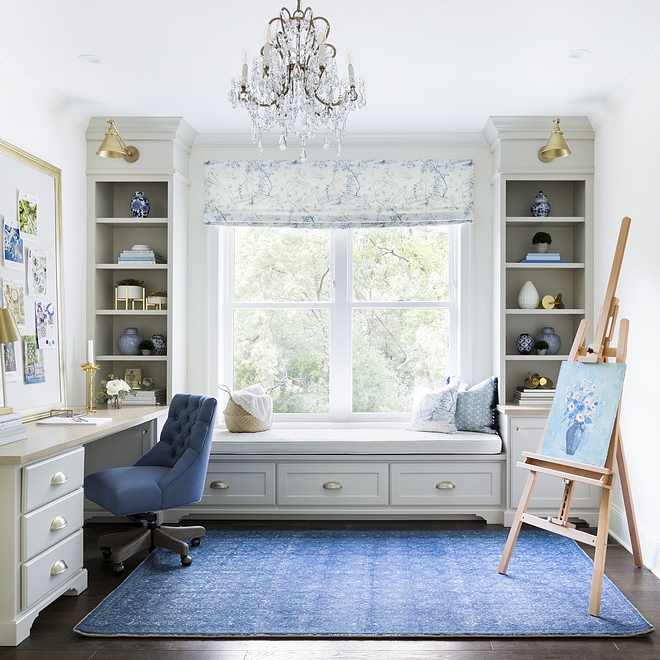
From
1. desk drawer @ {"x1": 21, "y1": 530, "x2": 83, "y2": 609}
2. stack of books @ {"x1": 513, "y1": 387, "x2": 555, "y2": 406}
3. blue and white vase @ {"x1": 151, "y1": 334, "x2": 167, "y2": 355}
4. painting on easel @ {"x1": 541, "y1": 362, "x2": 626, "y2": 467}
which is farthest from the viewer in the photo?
blue and white vase @ {"x1": 151, "y1": 334, "x2": 167, "y2": 355}

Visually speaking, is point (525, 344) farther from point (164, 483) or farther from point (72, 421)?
point (72, 421)

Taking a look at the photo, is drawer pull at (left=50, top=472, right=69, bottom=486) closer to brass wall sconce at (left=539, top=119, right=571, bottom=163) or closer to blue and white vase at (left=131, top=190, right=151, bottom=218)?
blue and white vase at (left=131, top=190, right=151, bottom=218)

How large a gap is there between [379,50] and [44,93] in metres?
2.02

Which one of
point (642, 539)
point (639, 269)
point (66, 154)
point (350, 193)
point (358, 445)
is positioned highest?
point (66, 154)

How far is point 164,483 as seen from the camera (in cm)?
341

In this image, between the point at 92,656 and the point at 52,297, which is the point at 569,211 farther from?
the point at 92,656

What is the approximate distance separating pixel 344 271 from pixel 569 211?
1.71m

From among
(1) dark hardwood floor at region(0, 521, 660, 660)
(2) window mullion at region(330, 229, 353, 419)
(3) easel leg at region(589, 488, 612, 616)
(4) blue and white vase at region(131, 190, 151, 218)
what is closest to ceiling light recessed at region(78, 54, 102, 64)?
(4) blue and white vase at region(131, 190, 151, 218)

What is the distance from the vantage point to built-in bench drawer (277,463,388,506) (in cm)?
429

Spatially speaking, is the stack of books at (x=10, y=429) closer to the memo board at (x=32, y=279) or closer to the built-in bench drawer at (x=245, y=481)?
the memo board at (x=32, y=279)

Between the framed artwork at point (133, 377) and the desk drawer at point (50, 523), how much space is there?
1.53 metres

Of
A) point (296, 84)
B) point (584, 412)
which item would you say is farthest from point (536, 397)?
point (296, 84)

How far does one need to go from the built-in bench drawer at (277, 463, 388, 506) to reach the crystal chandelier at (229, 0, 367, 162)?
2431mm

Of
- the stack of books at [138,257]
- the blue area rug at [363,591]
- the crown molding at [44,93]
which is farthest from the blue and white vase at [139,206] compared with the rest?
the blue area rug at [363,591]
